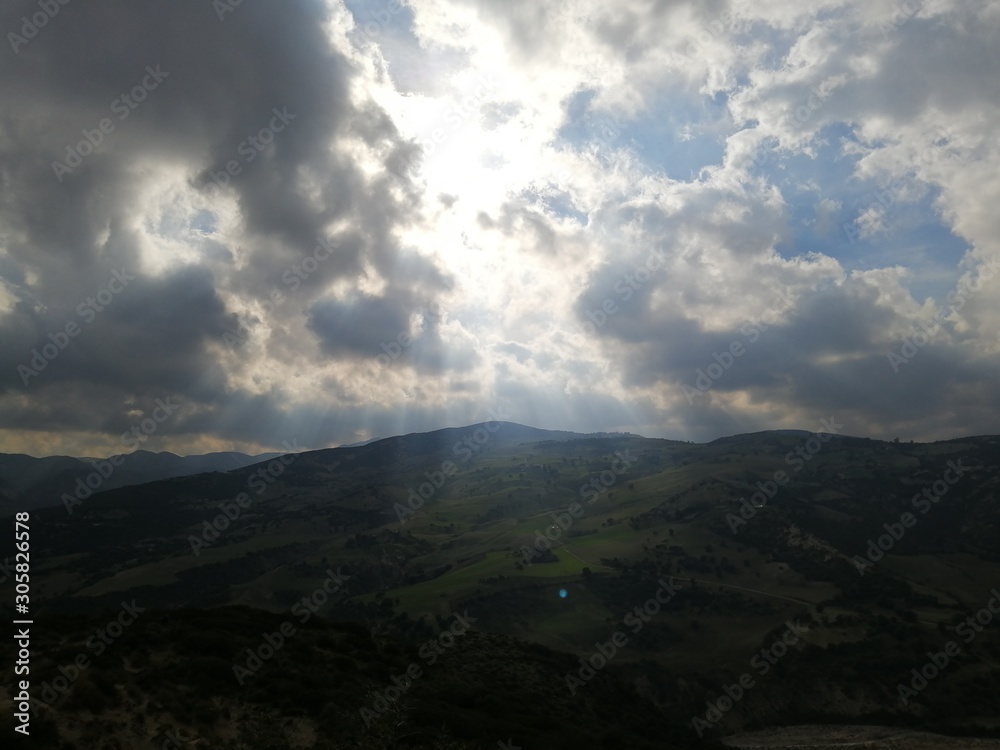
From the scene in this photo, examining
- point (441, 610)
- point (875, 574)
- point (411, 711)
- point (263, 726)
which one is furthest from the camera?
point (875, 574)

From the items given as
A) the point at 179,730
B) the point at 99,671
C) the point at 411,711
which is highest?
the point at 99,671

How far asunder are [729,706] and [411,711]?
354ft

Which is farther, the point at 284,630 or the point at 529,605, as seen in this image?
the point at 529,605

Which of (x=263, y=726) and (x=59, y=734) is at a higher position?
(x=59, y=734)

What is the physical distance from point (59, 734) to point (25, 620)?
11.1m

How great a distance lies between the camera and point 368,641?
157 ft

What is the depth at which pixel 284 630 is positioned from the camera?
4431 cm

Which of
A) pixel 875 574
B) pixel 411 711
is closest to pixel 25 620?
pixel 411 711

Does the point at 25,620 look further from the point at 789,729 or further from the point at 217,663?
the point at 789,729

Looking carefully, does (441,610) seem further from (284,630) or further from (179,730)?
(179,730)

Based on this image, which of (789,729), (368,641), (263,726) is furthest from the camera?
(789,729)

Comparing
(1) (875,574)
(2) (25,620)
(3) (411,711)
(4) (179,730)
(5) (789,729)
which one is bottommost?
(5) (789,729)

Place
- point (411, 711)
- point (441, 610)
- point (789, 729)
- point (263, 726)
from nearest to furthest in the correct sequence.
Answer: point (263, 726) < point (411, 711) < point (789, 729) < point (441, 610)

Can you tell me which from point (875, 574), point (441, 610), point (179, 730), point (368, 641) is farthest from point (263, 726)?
point (875, 574)
